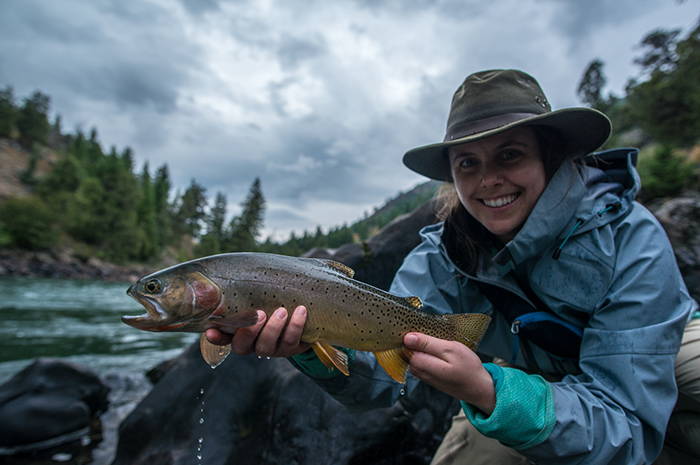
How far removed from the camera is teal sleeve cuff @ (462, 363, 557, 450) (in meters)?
1.73

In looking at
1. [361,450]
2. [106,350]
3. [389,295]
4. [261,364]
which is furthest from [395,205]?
[106,350]

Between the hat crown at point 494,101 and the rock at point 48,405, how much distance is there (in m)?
6.67

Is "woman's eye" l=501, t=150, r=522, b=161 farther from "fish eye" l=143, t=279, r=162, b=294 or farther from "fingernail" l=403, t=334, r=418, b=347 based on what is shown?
"fish eye" l=143, t=279, r=162, b=294

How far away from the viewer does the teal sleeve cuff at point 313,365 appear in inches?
89.7

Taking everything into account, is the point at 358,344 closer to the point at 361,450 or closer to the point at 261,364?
the point at 361,450

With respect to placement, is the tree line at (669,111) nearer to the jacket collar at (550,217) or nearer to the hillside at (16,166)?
the jacket collar at (550,217)

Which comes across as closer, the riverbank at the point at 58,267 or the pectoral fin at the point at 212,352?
the pectoral fin at the point at 212,352

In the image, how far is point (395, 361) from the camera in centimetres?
212

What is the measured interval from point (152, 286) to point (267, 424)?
263 centimetres

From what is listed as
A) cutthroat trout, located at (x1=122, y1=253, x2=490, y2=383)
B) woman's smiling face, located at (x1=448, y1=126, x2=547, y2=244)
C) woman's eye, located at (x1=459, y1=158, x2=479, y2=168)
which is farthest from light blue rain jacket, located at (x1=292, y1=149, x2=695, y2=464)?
woman's eye, located at (x1=459, y1=158, x2=479, y2=168)

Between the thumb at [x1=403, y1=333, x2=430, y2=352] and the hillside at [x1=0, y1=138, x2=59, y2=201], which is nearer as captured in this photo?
the thumb at [x1=403, y1=333, x2=430, y2=352]

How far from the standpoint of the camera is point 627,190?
2592mm

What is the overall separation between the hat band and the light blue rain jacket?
510mm

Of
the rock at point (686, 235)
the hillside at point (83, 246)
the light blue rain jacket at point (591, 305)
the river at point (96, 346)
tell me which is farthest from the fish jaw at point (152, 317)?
the rock at point (686, 235)
